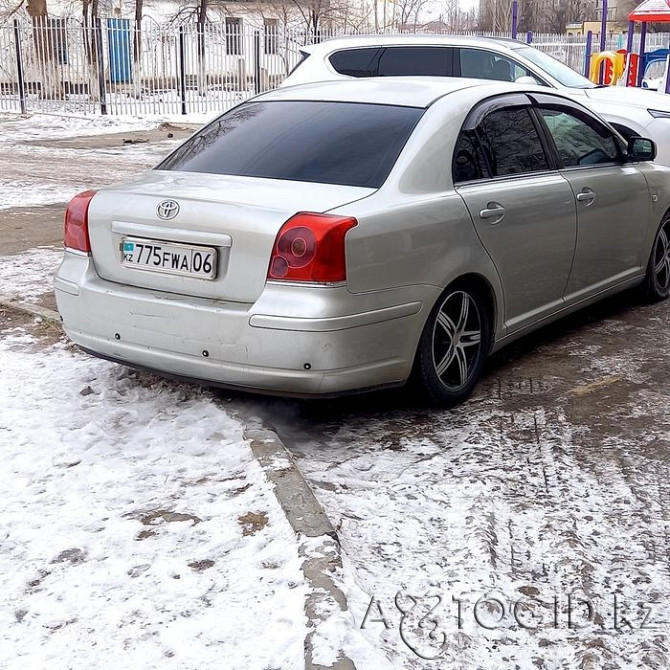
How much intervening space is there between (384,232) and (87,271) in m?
1.40

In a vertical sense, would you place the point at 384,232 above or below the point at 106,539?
above

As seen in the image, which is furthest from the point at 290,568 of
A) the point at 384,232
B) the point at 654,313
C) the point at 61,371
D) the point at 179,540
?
the point at 654,313

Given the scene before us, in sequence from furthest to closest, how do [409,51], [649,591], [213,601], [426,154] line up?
[409,51] < [426,154] < [649,591] < [213,601]

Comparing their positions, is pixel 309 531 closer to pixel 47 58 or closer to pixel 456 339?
pixel 456 339

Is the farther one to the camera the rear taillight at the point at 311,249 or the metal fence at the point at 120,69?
the metal fence at the point at 120,69

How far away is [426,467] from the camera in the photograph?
406 centimetres

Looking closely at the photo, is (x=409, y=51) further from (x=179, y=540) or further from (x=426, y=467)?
(x=179, y=540)

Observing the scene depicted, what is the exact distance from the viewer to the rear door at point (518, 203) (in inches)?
188

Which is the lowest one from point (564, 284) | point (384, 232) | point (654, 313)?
point (654, 313)

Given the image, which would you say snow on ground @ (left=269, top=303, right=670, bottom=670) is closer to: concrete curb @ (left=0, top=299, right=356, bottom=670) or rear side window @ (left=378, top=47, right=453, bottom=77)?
concrete curb @ (left=0, top=299, right=356, bottom=670)

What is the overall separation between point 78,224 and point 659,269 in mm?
4058

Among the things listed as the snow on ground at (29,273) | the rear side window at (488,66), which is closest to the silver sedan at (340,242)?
the snow on ground at (29,273)

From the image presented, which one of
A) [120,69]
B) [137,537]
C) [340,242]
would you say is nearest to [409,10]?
[120,69]

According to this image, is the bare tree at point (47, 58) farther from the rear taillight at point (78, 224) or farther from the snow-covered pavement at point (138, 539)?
the snow-covered pavement at point (138, 539)
